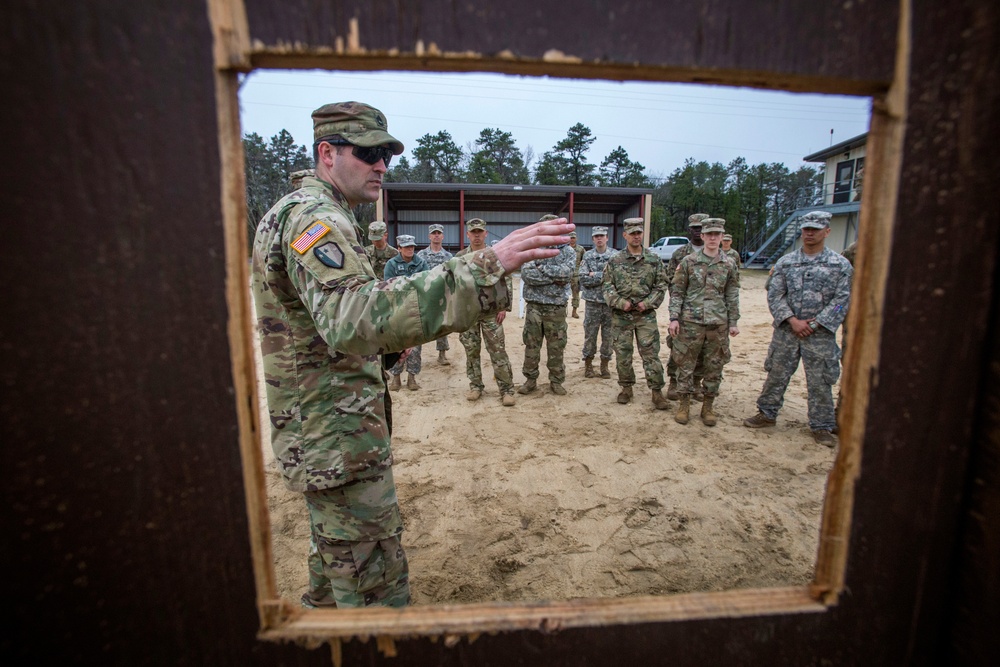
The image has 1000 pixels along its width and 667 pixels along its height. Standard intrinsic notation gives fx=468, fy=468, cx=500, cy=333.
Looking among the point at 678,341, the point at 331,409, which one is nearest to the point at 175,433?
the point at 331,409

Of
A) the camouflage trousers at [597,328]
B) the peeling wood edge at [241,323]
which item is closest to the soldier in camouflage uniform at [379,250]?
the camouflage trousers at [597,328]

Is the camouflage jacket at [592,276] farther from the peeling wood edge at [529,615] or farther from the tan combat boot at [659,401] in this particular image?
the peeling wood edge at [529,615]

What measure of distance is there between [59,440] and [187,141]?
0.43m

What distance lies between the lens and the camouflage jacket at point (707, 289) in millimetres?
4734

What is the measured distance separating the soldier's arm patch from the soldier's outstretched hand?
40 cm

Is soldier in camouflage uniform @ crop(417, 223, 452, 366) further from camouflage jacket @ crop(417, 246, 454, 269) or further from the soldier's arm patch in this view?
the soldier's arm patch

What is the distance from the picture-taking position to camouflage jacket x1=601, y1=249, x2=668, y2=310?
17.8 ft

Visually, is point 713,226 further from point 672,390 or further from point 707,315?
point 672,390

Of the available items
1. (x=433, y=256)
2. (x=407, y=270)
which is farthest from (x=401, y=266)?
(x=433, y=256)

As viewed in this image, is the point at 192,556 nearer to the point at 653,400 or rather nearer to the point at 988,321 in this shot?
the point at 988,321

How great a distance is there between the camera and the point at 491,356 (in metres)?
5.71

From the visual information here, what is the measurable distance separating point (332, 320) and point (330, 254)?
7.8 inches

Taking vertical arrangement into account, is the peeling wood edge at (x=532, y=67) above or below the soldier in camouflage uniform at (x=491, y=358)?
above

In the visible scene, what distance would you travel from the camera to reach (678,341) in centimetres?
497
